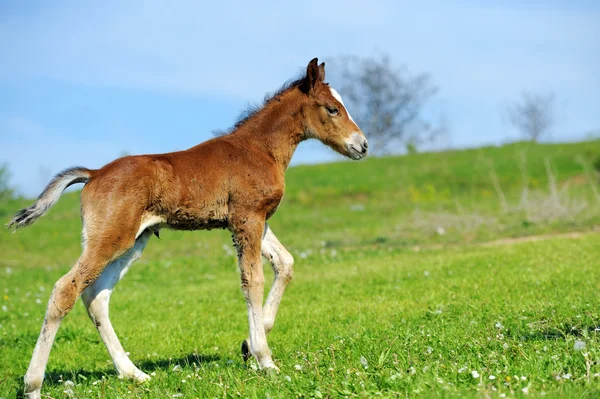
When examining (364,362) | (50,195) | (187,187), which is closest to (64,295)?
(50,195)

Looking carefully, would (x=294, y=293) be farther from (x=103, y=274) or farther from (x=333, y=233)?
(x=333, y=233)

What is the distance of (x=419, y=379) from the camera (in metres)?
4.79

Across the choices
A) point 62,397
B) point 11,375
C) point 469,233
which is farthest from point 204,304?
point 469,233

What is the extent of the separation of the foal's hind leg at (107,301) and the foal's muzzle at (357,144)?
218 cm

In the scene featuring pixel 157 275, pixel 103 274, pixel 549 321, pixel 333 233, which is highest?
pixel 333 233

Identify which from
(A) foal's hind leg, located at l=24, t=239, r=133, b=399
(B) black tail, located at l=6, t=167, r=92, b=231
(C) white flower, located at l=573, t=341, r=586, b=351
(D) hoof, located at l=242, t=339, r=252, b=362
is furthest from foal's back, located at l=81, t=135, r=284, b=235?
(C) white flower, located at l=573, t=341, r=586, b=351

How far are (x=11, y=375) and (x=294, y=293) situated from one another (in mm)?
4826

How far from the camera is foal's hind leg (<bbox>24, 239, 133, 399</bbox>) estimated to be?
585cm

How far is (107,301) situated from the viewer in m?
6.71

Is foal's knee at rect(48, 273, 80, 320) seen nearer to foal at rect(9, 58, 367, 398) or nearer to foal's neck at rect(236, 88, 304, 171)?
foal at rect(9, 58, 367, 398)

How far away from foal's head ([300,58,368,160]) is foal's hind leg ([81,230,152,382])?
2010 mm

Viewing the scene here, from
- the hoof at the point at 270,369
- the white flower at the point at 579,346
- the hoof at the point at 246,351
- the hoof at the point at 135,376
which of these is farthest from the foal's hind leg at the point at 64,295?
the white flower at the point at 579,346

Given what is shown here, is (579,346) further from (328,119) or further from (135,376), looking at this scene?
(135,376)

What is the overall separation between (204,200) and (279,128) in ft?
3.85
